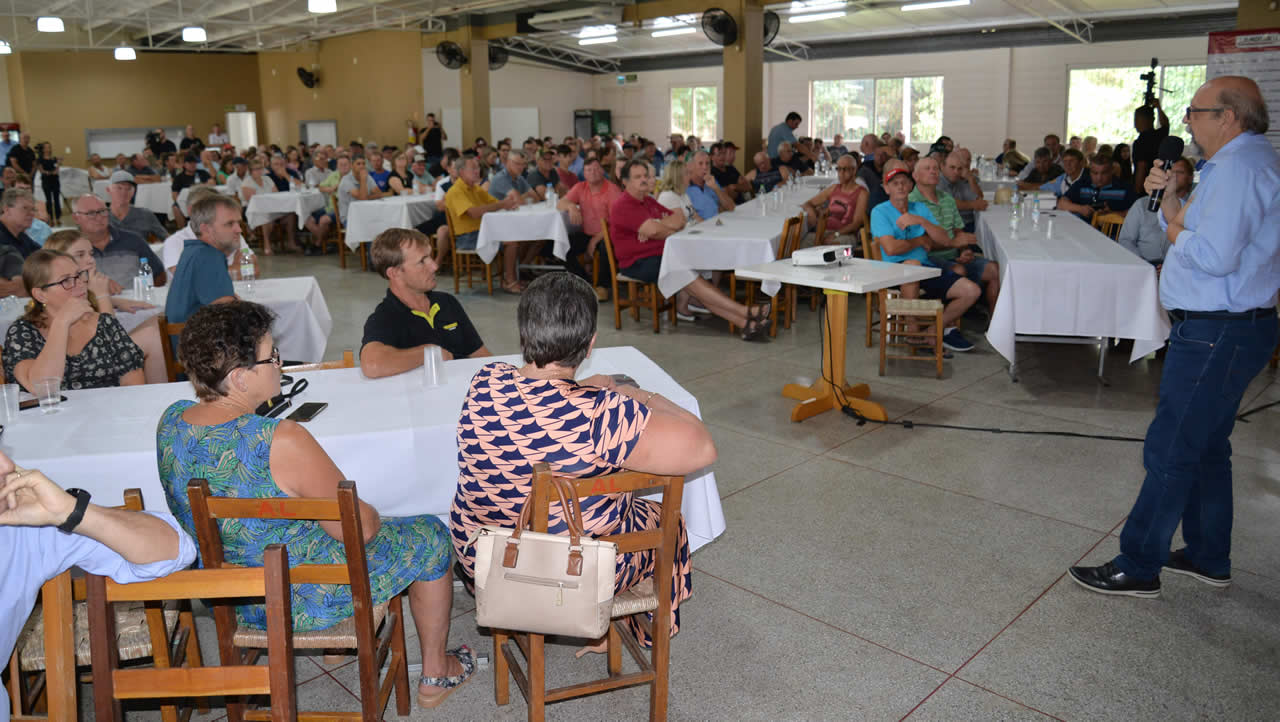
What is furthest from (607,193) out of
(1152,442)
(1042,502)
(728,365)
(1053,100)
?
(1053,100)

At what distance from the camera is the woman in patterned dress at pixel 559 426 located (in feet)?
5.96

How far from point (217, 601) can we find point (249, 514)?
14.7 inches

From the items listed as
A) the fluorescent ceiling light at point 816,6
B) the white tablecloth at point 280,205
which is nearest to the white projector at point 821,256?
the white tablecloth at point 280,205

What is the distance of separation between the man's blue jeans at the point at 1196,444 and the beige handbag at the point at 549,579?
174 centimetres

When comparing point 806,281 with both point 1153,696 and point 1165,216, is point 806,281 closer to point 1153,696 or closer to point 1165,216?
point 1165,216

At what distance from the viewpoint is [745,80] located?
10.9 meters

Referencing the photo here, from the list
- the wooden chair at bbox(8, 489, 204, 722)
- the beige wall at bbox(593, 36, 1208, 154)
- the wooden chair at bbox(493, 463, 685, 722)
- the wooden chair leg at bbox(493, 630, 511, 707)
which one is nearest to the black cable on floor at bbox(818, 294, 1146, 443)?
the wooden chair at bbox(493, 463, 685, 722)

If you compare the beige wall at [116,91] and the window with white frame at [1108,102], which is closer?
the window with white frame at [1108,102]

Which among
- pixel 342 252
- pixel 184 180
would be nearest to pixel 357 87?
pixel 184 180

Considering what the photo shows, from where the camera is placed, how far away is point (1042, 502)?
336 cm

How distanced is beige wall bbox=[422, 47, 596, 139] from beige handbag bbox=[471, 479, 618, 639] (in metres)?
17.2

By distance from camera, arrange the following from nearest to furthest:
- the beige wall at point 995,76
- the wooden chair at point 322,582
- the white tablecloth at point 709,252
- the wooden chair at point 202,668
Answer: the wooden chair at point 202,668, the wooden chair at point 322,582, the white tablecloth at point 709,252, the beige wall at point 995,76

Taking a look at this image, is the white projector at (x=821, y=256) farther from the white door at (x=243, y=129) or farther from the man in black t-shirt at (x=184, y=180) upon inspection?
the white door at (x=243, y=129)

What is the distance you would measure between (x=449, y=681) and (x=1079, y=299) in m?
3.77
